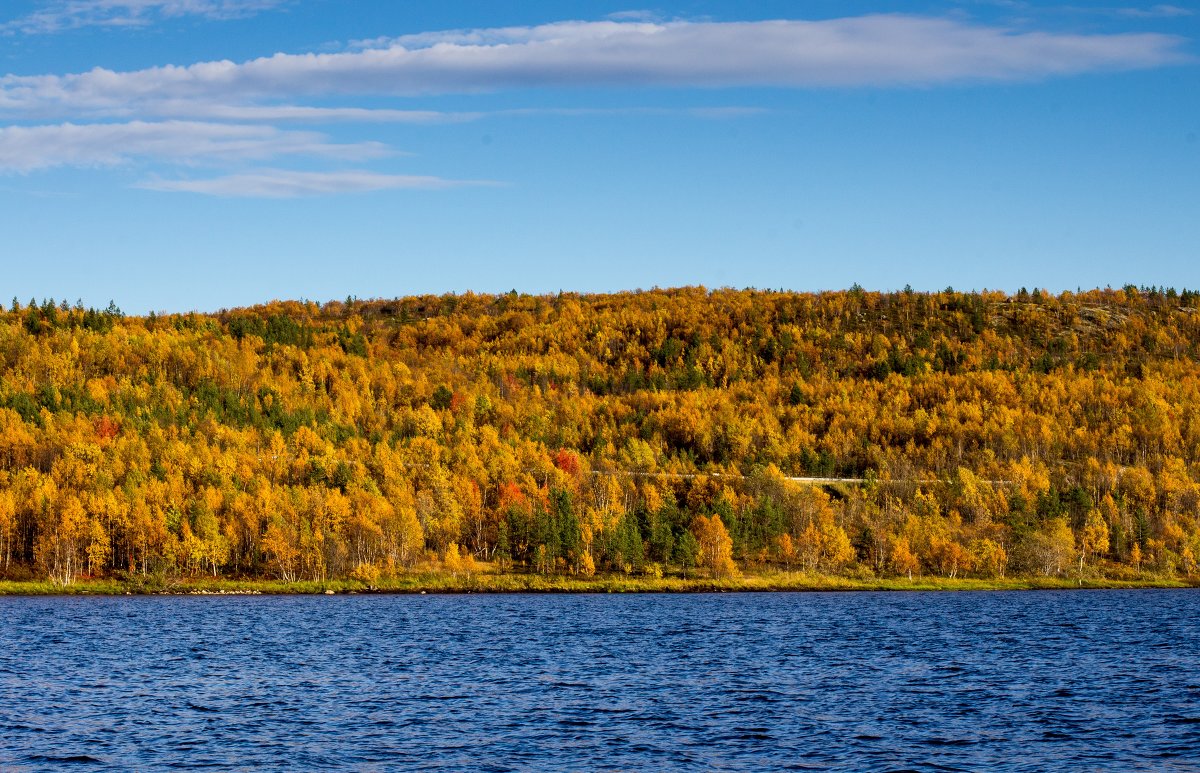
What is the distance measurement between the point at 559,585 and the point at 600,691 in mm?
80573

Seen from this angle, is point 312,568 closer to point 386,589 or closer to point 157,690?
point 386,589

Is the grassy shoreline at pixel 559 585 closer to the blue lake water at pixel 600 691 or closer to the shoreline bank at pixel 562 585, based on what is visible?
the shoreline bank at pixel 562 585

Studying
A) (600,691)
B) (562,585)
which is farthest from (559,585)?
(600,691)

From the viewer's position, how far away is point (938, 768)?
3856cm

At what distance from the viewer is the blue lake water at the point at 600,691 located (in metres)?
40.9

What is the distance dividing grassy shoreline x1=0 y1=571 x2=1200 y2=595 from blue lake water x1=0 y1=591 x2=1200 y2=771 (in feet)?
107

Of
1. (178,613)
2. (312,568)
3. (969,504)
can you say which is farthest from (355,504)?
(969,504)

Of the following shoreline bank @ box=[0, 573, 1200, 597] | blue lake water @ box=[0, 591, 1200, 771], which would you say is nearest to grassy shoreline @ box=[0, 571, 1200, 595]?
shoreline bank @ box=[0, 573, 1200, 597]

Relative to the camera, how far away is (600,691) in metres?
55.6

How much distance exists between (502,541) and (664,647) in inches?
2746

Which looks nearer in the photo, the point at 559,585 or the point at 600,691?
the point at 600,691

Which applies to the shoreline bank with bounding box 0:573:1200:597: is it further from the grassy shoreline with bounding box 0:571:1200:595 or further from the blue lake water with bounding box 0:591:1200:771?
the blue lake water with bounding box 0:591:1200:771

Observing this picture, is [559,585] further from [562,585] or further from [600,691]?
[600,691]

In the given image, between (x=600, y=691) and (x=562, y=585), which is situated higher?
(x=600, y=691)
